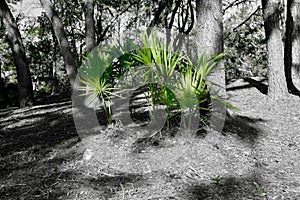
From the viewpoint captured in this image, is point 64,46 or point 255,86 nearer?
point 64,46

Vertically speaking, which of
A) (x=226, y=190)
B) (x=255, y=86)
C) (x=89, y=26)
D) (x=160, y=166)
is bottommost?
(x=226, y=190)

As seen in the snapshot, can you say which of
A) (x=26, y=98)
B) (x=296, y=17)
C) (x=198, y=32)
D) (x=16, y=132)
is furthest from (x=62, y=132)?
(x=296, y=17)

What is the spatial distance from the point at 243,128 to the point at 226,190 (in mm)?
2041

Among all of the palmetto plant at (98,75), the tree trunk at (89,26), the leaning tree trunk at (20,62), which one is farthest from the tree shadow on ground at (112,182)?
the leaning tree trunk at (20,62)

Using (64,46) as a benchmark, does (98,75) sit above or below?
below

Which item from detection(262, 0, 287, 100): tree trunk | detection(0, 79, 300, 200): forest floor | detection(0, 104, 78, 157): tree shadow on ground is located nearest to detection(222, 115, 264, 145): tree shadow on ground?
detection(0, 79, 300, 200): forest floor

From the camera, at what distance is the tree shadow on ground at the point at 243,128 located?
4490mm

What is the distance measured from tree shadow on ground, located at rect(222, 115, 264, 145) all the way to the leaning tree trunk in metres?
6.16

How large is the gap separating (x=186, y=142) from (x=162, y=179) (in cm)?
83

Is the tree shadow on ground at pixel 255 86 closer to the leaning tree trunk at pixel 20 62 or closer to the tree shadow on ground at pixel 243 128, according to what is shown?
the tree shadow on ground at pixel 243 128

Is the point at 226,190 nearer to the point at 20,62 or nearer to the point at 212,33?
the point at 212,33

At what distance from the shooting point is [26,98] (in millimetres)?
9141

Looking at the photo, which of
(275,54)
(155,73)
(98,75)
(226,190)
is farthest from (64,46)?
(275,54)

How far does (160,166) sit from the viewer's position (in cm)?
349
